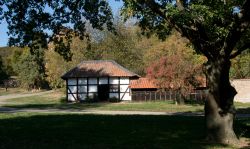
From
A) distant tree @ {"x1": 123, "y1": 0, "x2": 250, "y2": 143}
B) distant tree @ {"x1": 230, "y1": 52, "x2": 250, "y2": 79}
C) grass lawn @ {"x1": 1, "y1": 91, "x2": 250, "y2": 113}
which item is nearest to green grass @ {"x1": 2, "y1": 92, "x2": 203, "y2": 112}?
grass lawn @ {"x1": 1, "y1": 91, "x2": 250, "y2": 113}

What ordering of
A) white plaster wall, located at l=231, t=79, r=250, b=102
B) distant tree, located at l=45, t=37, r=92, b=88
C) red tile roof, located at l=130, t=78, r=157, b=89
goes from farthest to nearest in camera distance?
distant tree, located at l=45, t=37, r=92, b=88
red tile roof, located at l=130, t=78, r=157, b=89
white plaster wall, located at l=231, t=79, r=250, b=102

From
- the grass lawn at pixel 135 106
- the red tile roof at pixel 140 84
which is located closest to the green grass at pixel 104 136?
the grass lawn at pixel 135 106

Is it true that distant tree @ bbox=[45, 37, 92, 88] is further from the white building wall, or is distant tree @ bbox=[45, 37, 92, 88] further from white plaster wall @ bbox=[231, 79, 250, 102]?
white plaster wall @ bbox=[231, 79, 250, 102]

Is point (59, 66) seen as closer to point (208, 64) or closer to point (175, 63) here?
point (175, 63)

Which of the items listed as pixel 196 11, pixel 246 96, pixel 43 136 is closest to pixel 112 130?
pixel 43 136

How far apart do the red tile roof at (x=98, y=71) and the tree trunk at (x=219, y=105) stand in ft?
139

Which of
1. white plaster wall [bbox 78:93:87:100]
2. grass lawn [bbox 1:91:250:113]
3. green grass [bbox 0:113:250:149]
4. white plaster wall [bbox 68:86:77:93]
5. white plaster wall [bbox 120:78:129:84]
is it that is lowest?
grass lawn [bbox 1:91:250:113]

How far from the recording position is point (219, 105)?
15.2 meters

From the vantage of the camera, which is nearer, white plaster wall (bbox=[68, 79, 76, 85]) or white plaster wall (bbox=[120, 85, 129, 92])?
white plaster wall (bbox=[120, 85, 129, 92])

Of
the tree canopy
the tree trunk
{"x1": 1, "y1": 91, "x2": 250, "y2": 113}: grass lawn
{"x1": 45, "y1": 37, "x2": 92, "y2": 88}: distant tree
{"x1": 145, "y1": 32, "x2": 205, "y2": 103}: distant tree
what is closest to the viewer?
the tree canopy

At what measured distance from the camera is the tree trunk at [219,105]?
1499 cm

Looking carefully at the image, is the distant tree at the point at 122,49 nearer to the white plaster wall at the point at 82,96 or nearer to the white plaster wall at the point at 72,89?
the white plaster wall at the point at 72,89

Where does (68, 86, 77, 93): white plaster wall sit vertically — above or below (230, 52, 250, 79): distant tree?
below

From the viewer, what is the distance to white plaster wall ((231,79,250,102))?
5088 cm
